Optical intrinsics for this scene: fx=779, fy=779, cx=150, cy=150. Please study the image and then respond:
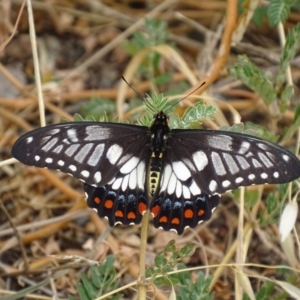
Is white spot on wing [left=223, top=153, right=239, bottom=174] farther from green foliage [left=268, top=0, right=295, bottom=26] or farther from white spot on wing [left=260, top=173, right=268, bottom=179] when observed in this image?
green foliage [left=268, top=0, right=295, bottom=26]

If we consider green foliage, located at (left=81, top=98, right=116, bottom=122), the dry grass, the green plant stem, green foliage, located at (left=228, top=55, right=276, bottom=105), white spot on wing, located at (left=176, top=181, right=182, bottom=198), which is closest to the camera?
the green plant stem

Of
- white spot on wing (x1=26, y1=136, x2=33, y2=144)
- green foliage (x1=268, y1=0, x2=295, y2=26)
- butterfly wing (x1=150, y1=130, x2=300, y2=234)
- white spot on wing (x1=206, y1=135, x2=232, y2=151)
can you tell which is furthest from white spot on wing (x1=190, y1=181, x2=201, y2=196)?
green foliage (x1=268, y1=0, x2=295, y2=26)

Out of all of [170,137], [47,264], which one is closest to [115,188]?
[170,137]

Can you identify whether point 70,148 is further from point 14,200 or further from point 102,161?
point 14,200

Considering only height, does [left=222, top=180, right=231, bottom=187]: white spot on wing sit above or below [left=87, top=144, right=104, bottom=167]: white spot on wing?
below

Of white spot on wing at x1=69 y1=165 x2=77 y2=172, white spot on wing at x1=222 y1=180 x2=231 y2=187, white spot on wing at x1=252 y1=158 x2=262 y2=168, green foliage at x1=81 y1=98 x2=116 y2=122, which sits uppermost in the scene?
green foliage at x1=81 y1=98 x2=116 y2=122

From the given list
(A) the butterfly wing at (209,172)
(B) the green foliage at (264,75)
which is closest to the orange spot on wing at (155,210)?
(A) the butterfly wing at (209,172)
